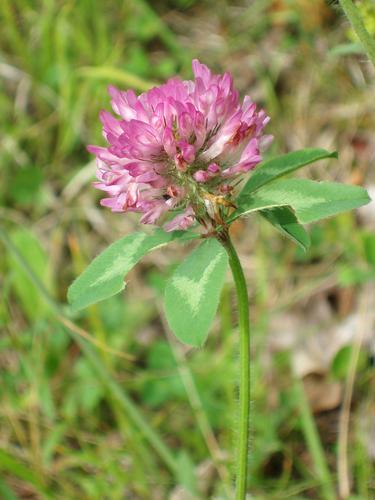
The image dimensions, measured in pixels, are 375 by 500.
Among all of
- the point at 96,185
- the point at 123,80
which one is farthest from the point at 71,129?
the point at 96,185

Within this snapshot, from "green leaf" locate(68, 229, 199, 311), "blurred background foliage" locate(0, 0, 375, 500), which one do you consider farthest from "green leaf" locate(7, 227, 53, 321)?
"green leaf" locate(68, 229, 199, 311)

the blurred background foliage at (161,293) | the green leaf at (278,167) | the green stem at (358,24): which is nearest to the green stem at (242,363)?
the green leaf at (278,167)

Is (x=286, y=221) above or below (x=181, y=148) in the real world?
below

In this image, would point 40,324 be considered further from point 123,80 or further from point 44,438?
point 123,80

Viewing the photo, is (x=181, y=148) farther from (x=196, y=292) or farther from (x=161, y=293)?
(x=161, y=293)

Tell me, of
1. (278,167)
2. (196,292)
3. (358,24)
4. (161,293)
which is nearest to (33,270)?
(161,293)
